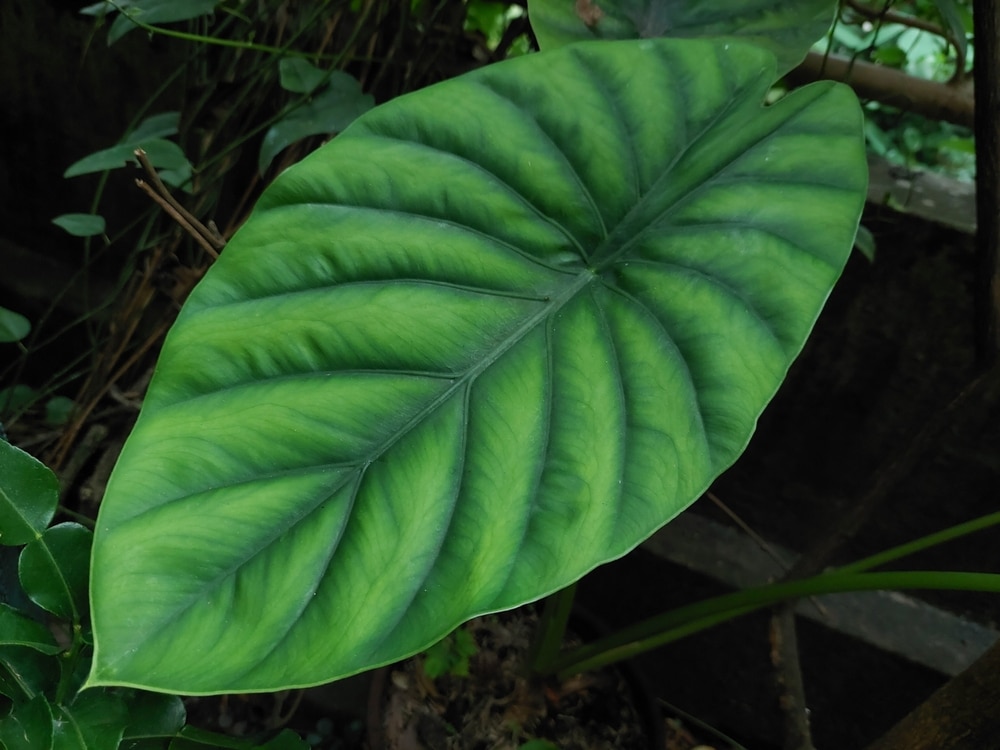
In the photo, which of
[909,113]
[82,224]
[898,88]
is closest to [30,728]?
[82,224]

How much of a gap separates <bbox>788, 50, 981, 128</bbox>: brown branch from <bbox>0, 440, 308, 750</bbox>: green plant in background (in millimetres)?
970

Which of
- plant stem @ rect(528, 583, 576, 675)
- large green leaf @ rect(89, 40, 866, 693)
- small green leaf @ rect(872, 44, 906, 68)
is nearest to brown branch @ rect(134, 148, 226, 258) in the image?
large green leaf @ rect(89, 40, 866, 693)

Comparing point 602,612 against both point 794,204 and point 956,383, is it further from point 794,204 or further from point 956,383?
point 794,204

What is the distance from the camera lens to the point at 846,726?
49.9 inches

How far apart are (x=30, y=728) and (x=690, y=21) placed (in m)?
0.74

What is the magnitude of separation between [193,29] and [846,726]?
5.36 ft

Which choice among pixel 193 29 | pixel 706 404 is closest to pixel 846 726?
pixel 706 404

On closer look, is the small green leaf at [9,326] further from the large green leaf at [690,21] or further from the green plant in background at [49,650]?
the large green leaf at [690,21]

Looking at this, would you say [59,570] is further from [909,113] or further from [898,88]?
[909,113]

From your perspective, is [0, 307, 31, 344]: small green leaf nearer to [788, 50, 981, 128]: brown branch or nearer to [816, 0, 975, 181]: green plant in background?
[788, 50, 981, 128]: brown branch

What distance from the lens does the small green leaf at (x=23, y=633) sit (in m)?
0.45

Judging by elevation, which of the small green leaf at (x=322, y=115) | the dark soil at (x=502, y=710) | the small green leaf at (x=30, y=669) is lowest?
the dark soil at (x=502, y=710)

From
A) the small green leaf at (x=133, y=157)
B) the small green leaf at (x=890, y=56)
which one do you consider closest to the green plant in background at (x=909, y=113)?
the small green leaf at (x=890, y=56)

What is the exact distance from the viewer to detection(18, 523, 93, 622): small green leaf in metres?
0.45
